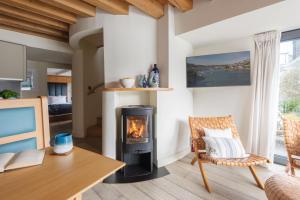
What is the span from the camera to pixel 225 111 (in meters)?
2.91

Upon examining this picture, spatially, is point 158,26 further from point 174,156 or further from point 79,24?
point 174,156

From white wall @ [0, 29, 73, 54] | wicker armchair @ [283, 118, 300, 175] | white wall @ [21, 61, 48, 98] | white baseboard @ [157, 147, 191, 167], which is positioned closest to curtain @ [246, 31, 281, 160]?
wicker armchair @ [283, 118, 300, 175]

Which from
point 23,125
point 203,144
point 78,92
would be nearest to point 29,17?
point 78,92

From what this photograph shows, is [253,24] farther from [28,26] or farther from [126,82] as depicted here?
[28,26]

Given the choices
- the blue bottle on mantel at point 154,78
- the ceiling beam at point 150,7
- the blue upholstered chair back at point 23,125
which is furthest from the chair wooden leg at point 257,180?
the ceiling beam at point 150,7

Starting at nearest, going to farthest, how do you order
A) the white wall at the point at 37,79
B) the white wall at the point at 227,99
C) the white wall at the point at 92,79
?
the white wall at the point at 227,99 < the white wall at the point at 92,79 < the white wall at the point at 37,79

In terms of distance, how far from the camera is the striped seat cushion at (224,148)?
203cm

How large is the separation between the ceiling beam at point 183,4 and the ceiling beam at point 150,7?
256mm

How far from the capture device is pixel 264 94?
7.91 feet

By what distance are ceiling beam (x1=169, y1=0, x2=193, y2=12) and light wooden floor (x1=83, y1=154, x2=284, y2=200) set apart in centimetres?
238

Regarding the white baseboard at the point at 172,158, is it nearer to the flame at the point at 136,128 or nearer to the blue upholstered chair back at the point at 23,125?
the flame at the point at 136,128

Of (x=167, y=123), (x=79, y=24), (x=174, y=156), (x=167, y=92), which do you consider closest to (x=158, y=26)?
(x=167, y=92)

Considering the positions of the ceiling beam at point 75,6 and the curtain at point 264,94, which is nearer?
the ceiling beam at point 75,6

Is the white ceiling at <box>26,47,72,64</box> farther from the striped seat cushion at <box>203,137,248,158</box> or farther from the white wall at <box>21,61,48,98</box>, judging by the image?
the striped seat cushion at <box>203,137,248,158</box>
